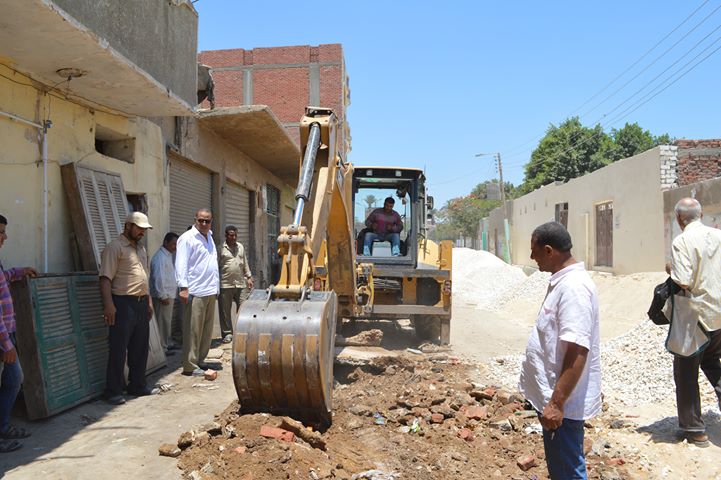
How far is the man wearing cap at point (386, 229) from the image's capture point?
31.3ft

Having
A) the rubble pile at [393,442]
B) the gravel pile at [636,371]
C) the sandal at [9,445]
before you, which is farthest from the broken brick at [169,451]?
the gravel pile at [636,371]

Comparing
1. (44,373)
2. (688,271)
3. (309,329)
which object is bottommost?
(44,373)

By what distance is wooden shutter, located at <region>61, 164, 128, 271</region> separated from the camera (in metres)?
6.09

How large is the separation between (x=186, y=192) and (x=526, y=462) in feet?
24.2

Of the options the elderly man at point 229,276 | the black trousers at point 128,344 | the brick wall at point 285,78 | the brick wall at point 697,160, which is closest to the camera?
the black trousers at point 128,344

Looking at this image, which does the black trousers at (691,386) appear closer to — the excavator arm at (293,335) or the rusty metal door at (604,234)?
the excavator arm at (293,335)

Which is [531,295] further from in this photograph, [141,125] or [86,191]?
[86,191]

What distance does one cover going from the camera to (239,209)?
43.4 ft

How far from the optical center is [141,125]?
788cm

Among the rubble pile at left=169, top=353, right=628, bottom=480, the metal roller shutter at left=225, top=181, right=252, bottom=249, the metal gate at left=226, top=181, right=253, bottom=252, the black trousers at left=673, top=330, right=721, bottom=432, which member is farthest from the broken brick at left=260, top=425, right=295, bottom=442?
the metal gate at left=226, top=181, right=253, bottom=252

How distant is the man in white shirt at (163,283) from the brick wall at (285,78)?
18.4 metres

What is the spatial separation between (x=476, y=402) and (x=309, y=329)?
2447 millimetres

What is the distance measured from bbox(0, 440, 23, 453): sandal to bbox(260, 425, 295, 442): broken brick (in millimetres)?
1764

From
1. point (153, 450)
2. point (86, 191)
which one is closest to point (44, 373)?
point (153, 450)
